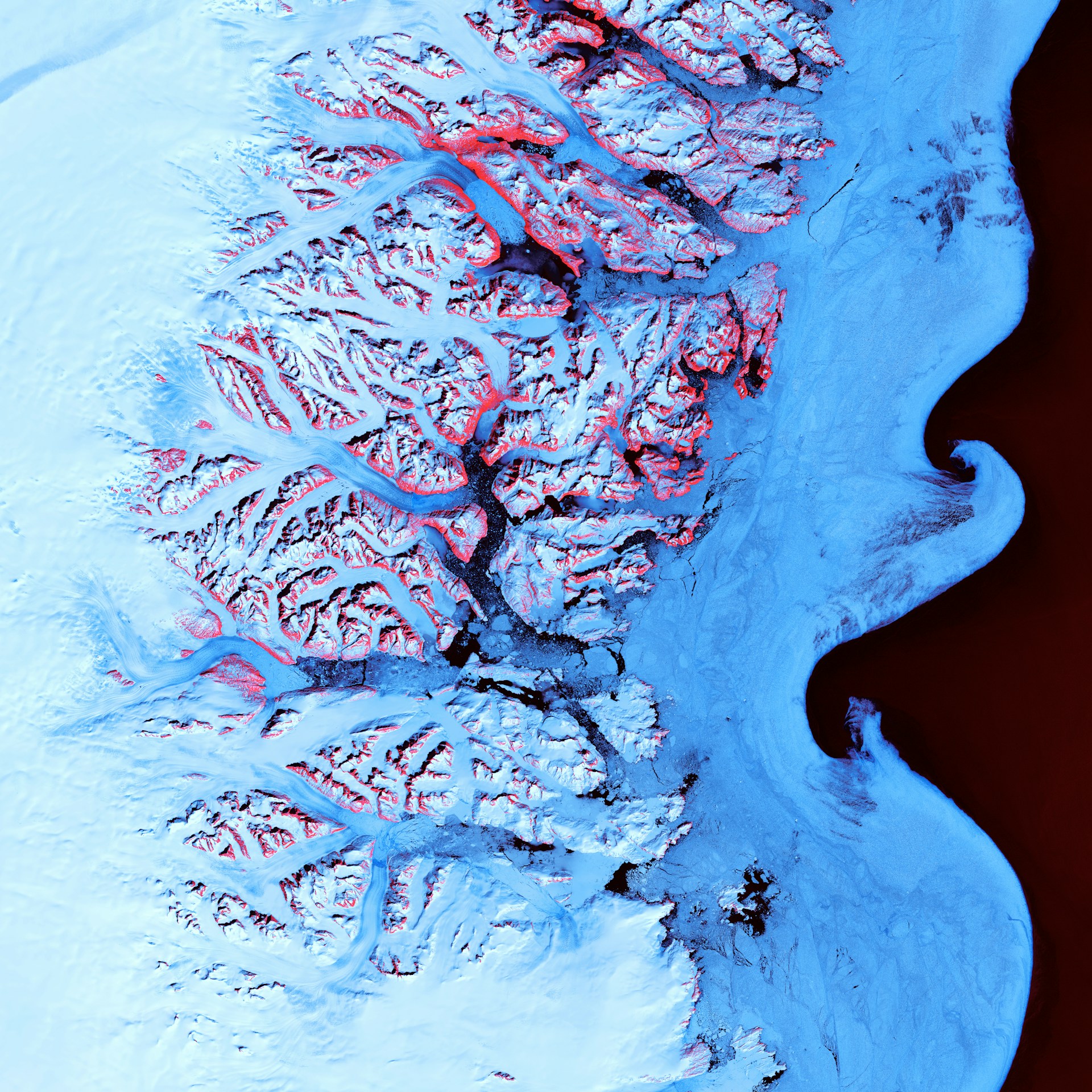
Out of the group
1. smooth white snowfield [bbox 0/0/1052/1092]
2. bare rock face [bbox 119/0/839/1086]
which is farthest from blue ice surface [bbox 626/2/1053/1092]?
bare rock face [bbox 119/0/839/1086]

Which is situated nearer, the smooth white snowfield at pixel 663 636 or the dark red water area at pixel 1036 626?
the smooth white snowfield at pixel 663 636

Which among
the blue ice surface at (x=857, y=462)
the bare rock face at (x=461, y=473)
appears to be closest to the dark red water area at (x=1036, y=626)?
the blue ice surface at (x=857, y=462)

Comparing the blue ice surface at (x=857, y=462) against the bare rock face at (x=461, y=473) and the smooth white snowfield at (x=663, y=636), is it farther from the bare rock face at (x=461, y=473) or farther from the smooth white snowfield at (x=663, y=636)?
the bare rock face at (x=461, y=473)

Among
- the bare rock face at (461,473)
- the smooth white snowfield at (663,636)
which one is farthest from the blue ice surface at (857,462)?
the bare rock face at (461,473)

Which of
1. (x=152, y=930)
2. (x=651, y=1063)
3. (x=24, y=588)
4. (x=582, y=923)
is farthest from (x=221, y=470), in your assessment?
(x=651, y=1063)

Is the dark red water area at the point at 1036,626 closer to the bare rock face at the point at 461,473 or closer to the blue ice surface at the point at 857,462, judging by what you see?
the blue ice surface at the point at 857,462

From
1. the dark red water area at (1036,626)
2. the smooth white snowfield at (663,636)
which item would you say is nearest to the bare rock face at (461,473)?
the smooth white snowfield at (663,636)

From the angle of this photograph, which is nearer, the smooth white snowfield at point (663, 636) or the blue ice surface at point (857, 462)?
the smooth white snowfield at point (663, 636)
